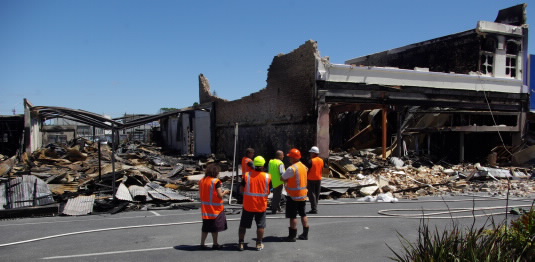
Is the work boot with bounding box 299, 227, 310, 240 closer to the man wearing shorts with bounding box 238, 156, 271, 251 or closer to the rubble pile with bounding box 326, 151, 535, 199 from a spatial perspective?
the man wearing shorts with bounding box 238, 156, 271, 251

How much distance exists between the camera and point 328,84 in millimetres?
16125

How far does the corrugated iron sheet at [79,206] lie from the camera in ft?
35.5

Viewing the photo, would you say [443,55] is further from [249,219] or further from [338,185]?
[249,219]

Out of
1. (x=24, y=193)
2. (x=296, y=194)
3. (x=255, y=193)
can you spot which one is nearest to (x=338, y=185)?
(x=296, y=194)

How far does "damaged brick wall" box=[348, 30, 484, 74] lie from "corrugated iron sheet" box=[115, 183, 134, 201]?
1755 cm

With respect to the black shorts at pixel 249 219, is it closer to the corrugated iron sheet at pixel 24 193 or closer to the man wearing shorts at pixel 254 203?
the man wearing shorts at pixel 254 203

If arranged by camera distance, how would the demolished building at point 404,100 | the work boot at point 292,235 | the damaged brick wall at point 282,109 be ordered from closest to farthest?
the work boot at point 292,235 < the damaged brick wall at point 282,109 < the demolished building at point 404,100

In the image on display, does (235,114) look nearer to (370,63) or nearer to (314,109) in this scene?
(314,109)

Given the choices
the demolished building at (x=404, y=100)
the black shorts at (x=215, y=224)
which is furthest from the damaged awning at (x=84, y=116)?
the demolished building at (x=404, y=100)

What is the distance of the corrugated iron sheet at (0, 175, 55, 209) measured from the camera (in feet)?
36.3

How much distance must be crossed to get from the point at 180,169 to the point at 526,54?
18468 mm

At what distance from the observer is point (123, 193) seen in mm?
11953

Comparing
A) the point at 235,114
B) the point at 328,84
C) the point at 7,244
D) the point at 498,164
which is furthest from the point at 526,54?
the point at 7,244

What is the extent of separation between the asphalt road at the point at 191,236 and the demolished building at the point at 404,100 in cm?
641
